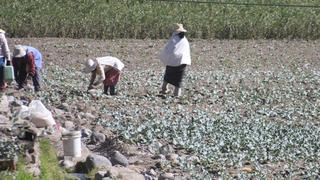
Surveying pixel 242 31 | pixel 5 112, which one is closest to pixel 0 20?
pixel 242 31

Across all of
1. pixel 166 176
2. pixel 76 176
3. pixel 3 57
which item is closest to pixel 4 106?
pixel 76 176

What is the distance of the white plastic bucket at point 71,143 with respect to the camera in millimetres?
10555

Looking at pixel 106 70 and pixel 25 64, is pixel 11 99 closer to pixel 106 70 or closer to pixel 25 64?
pixel 25 64

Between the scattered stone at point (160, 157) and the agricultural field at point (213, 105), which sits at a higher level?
the scattered stone at point (160, 157)

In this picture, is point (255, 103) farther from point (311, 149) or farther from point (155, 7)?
point (155, 7)

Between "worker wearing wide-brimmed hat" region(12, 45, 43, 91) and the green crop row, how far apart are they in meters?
13.3

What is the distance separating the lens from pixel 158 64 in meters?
23.7

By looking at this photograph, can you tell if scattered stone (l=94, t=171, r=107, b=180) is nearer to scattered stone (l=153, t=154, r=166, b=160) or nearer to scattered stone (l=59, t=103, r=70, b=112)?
scattered stone (l=153, t=154, r=166, b=160)

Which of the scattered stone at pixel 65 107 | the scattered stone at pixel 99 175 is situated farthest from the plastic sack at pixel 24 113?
the scattered stone at pixel 65 107

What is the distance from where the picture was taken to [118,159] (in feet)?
34.4

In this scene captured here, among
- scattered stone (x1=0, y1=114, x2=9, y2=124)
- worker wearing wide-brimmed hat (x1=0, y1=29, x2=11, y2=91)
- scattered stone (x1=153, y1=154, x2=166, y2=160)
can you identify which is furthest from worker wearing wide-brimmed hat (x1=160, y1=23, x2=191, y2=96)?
scattered stone (x1=0, y1=114, x2=9, y2=124)

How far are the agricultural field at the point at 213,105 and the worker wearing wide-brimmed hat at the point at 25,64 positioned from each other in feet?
1.79

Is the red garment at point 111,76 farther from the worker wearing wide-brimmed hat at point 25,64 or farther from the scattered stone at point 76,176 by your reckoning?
the scattered stone at point 76,176

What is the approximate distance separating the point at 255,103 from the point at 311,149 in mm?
4885
